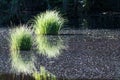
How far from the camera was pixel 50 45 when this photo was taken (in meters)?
10.3

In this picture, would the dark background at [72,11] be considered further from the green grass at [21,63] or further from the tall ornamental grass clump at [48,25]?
the green grass at [21,63]

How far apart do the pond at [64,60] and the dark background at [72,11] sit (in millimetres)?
5658

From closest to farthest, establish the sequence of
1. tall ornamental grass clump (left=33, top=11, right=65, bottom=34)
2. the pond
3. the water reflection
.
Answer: the pond, the water reflection, tall ornamental grass clump (left=33, top=11, right=65, bottom=34)

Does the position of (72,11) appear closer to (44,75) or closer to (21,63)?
(21,63)

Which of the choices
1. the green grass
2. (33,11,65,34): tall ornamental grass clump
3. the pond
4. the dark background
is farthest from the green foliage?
the dark background

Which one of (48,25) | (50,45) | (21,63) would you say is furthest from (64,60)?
(48,25)

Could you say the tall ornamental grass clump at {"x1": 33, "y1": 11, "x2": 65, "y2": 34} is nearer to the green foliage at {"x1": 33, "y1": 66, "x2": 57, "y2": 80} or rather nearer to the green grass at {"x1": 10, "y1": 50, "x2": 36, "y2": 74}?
the green grass at {"x1": 10, "y1": 50, "x2": 36, "y2": 74}

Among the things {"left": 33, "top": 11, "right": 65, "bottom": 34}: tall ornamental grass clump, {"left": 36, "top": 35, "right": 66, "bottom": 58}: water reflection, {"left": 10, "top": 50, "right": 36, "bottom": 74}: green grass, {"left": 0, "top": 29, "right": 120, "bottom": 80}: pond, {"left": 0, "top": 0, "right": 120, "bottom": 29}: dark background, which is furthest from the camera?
{"left": 0, "top": 0, "right": 120, "bottom": 29}: dark background

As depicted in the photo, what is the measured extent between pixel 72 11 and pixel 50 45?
909 centimetres

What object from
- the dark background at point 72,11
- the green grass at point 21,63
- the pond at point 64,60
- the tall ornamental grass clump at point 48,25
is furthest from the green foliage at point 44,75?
the dark background at point 72,11

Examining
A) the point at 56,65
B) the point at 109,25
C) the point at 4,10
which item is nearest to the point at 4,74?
the point at 56,65

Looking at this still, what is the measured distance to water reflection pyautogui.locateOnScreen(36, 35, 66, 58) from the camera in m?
9.28

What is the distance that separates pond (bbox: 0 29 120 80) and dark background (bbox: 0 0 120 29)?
5658 mm

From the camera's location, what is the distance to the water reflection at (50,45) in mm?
9281
